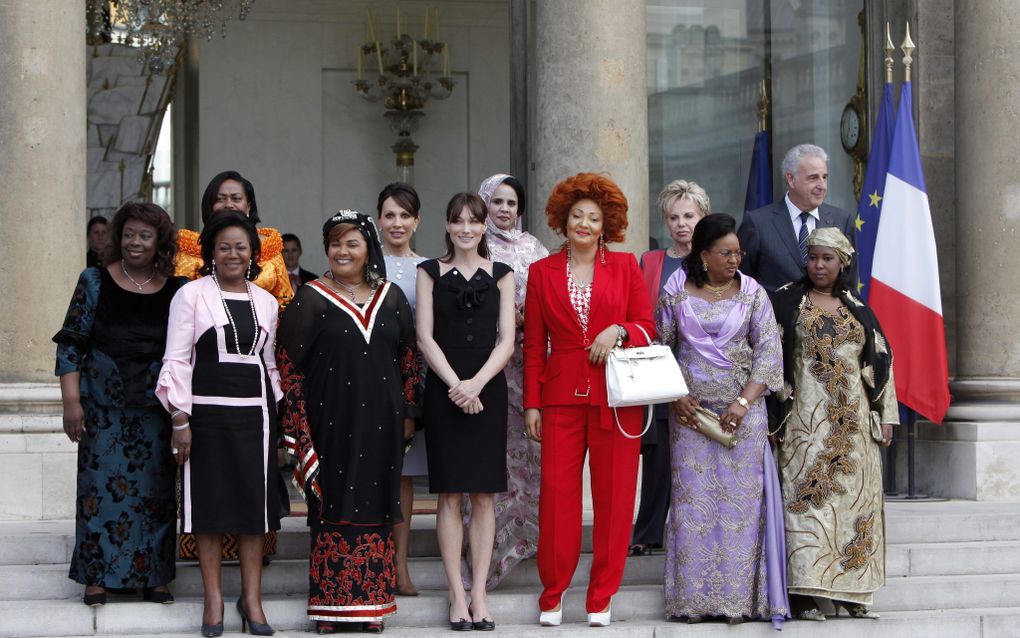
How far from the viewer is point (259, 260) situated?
20.8 ft

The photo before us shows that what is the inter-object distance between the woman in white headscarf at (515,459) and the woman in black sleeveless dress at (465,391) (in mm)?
317

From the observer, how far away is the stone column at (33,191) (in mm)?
7902

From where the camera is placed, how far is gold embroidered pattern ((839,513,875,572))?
6336mm

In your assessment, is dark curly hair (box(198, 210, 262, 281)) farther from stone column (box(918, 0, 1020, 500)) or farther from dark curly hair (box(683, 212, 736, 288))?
stone column (box(918, 0, 1020, 500))

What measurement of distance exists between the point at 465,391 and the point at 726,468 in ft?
3.85

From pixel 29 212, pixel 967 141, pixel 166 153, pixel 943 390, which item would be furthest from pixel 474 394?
pixel 166 153

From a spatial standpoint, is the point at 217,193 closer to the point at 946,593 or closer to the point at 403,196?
the point at 403,196

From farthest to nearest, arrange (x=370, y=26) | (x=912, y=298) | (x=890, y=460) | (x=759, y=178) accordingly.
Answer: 1. (x=370, y=26)
2. (x=759, y=178)
3. (x=890, y=460)
4. (x=912, y=298)

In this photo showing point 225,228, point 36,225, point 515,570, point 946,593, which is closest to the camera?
point 225,228

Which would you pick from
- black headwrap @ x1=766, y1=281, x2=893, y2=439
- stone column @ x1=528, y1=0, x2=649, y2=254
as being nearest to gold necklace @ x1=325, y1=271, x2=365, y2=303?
black headwrap @ x1=766, y1=281, x2=893, y2=439

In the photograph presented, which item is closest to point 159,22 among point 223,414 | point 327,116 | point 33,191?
point 327,116

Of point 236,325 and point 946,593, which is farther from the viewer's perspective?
point 946,593

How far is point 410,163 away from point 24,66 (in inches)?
216

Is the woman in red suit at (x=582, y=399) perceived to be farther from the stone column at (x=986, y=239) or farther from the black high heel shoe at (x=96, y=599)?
the stone column at (x=986, y=239)
